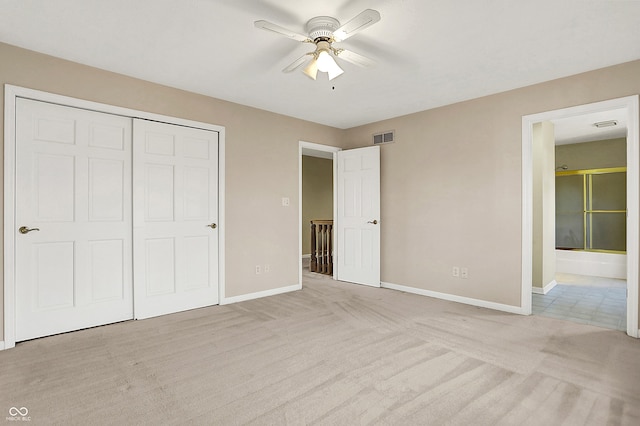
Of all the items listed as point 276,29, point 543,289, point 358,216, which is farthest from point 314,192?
point 276,29

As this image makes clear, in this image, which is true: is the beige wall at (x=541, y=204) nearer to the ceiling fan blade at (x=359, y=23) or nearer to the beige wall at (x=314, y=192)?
the ceiling fan blade at (x=359, y=23)

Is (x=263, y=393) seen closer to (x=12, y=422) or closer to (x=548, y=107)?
(x=12, y=422)

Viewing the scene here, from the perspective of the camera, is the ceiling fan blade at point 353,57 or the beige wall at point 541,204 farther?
the beige wall at point 541,204

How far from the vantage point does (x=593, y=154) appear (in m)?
6.26

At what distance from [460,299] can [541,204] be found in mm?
1891

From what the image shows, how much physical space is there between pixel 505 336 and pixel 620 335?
1068mm

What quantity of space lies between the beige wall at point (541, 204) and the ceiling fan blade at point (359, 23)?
11.4 ft

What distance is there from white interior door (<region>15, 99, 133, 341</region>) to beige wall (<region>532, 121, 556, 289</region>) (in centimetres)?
516

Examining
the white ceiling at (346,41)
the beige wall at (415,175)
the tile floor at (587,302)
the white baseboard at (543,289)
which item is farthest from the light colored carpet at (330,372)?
the white ceiling at (346,41)

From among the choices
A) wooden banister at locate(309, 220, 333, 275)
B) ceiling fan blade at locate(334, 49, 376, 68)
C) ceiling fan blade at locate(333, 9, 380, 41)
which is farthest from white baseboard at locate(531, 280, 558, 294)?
ceiling fan blade at locate(333, 9, 380, 41)

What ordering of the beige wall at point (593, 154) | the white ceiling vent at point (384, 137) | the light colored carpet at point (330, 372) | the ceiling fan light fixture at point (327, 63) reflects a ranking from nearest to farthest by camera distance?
the light colored carpet at point (330, 372), the ceiling fan light fixture at point (327, 63), the white ceiling vent at point (384, 137), the beige wall at point (593, 154)

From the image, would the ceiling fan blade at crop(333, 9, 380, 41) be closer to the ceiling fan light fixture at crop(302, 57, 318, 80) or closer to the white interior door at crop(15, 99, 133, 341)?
the ceiling fan light fixture at crop(302, 57, 318, 80)

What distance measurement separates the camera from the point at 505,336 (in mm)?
3010

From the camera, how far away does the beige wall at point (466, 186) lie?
3539 mm
